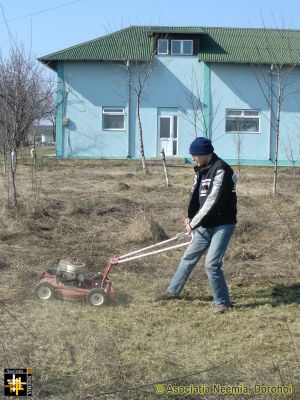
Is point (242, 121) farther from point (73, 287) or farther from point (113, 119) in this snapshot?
point (73, 287)

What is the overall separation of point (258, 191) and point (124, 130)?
1160 cm

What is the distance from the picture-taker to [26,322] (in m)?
5.06

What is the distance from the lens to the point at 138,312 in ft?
18.0

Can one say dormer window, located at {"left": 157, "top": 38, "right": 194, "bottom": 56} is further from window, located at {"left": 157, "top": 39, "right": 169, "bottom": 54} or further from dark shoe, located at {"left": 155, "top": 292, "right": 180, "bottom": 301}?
dark shoe, located at {"left": 155, "top": 292, "right": 180, "bottom": 301}

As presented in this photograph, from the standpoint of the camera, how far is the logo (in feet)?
12.1

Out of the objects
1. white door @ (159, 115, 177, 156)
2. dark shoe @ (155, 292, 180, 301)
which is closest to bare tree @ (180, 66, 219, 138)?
white door @ (159, 115, 177, 156)

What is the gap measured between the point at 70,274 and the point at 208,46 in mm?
21314

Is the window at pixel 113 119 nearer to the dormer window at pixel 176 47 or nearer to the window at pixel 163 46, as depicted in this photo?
the window at pixel 163 46

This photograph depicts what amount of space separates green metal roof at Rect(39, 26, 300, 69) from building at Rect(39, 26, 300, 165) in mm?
44

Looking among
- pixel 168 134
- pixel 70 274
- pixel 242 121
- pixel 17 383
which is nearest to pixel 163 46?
pixel 168 134

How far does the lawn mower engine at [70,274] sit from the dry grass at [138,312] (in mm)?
241

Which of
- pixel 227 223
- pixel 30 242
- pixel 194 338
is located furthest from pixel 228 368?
pixel 30 242

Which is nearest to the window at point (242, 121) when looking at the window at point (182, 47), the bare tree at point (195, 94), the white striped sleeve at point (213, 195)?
the bare tree at point (195, 94)

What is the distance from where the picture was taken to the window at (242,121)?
25.5m
